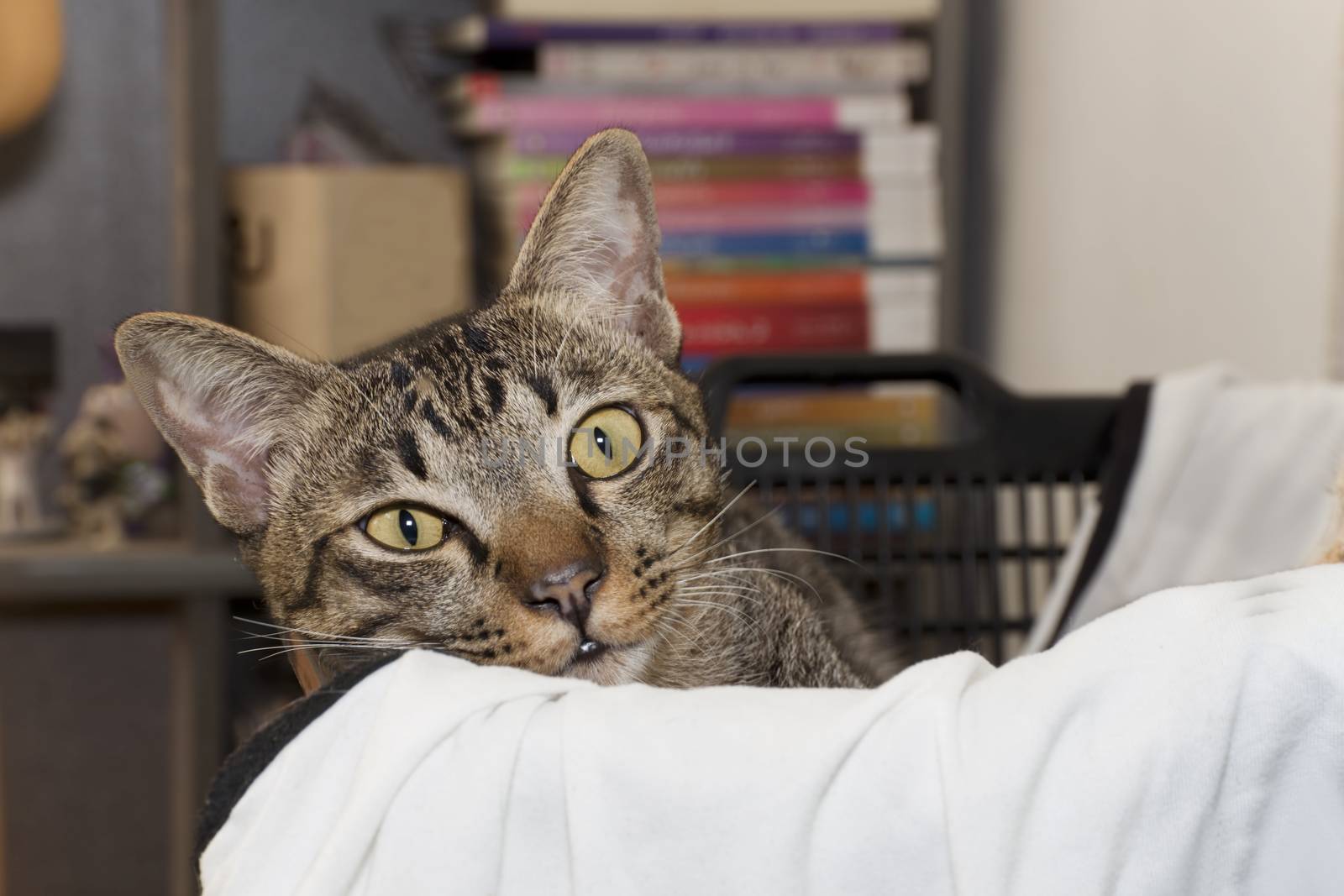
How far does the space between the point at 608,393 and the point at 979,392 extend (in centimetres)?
53

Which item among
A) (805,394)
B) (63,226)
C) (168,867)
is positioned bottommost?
(168,867)

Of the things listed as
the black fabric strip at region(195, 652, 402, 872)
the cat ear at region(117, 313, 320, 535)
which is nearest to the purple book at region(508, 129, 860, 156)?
the cat ear at region(117, 313, 320, 535)

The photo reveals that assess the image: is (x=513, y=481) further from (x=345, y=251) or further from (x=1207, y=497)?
(x=345, y=251)

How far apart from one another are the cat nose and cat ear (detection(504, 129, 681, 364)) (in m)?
0.25

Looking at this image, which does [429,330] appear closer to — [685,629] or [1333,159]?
[685,629]

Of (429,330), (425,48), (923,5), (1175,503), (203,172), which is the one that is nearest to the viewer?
(429,330)

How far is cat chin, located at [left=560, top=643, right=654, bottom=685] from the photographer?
0.67 m

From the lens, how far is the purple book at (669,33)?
61.9 inches

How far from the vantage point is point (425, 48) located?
184 cm

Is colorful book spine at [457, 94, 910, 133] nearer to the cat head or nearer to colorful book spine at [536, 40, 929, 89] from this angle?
colorful book spine at [536, 40, 929, 89]

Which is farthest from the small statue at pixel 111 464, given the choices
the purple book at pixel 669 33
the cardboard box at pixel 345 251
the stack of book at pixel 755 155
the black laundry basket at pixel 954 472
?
the black laundry basket at pixel 954 472

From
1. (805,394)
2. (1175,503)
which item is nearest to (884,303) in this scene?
(805,394)

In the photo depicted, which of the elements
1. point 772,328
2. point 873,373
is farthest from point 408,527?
point 772,328

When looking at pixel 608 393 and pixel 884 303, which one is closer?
pixel 608 393
